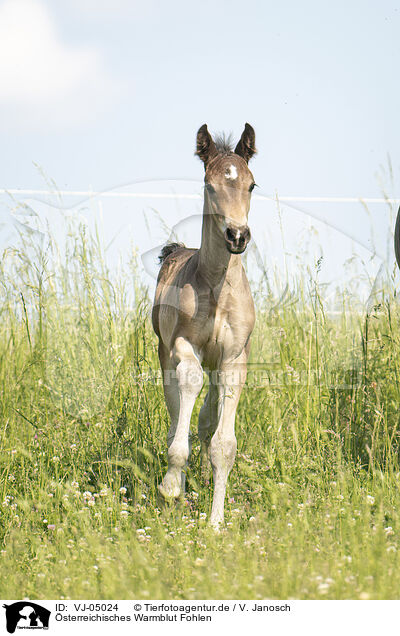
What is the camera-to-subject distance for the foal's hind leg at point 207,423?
533 centimetres

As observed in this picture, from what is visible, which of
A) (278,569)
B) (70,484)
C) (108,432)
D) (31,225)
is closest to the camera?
(278,569)

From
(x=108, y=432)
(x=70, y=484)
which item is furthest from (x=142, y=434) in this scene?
(x=70, y=484)

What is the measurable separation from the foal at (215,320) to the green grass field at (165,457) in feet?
1.20

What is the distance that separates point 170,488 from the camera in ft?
15.3

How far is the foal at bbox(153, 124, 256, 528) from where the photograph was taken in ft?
14.7

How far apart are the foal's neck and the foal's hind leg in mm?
951

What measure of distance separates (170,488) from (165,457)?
2.77 ft

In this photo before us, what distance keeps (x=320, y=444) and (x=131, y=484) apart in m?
1.59

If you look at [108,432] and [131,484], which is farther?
[108,432]

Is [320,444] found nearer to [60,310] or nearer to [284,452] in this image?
[284,452]

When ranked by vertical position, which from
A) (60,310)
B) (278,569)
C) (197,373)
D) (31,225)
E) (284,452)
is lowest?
(278,569)

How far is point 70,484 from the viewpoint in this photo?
5020 millimetres
